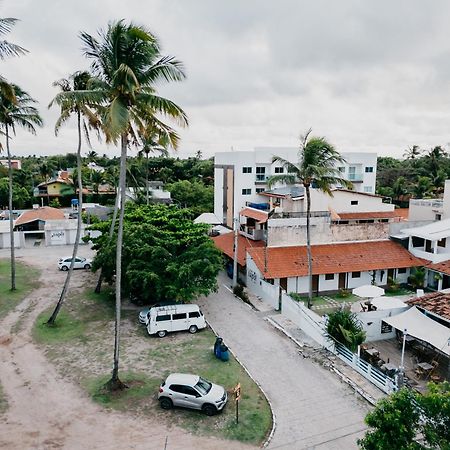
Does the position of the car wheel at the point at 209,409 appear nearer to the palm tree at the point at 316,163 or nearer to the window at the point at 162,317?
the window at the point at 162,317

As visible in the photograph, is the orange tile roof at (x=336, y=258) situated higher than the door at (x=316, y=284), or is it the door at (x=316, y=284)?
the orange tile roof at (x=336, y=258)

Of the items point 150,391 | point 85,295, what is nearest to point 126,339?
point 150,391

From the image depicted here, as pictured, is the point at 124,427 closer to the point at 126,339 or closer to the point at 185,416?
the point at 185,416

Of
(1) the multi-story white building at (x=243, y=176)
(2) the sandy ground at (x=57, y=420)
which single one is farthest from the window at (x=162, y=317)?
(1) the multi-story white building at (x=243, y=176)

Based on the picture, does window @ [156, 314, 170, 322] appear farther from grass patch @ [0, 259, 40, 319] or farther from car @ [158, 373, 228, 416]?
grass patch @ [0, 259, 40, 319]

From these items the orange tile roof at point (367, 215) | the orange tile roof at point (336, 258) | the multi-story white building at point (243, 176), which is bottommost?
the orange tile roof at point (336, 258)

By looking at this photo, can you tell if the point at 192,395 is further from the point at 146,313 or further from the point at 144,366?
the point at 146,313
